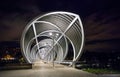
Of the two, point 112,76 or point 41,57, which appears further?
point 41,57

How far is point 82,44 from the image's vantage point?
26.1 m

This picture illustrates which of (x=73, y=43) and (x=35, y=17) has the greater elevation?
(x=35, y=17)

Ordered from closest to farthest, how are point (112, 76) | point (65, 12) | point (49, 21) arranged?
point (112, 76) → point (65, 12) → point (49, 21)

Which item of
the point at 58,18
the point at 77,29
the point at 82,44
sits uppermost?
the point at 58,18

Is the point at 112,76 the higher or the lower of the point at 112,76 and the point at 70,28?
the lower

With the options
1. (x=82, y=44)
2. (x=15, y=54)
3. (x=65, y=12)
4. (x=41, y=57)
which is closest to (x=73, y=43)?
(x=82, y=44)

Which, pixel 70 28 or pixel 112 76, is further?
pixel 70 28

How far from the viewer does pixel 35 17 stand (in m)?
25.3

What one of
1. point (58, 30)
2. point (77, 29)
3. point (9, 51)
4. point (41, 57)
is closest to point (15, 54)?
point (9, 51)

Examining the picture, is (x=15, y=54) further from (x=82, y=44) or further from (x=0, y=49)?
(x=82, y=44)

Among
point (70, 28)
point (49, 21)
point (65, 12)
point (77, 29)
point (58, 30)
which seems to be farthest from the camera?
point (58, 30)

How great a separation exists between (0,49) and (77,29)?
6712 centimetres

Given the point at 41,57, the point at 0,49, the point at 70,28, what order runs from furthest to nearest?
the point at 41,57 < the point at 0,49 < the point at 70,28

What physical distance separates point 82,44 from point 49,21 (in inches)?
308
